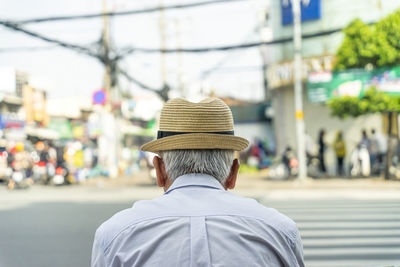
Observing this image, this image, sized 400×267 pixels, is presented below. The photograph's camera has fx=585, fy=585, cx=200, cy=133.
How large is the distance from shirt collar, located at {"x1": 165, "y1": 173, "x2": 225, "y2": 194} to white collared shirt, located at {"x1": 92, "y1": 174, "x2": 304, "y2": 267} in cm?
4

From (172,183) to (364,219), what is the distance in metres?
7.61

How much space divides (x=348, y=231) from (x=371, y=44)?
897cm

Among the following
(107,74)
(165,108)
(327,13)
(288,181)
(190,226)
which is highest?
(327,13)

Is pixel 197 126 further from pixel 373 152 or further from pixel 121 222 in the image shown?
pixel 373 152

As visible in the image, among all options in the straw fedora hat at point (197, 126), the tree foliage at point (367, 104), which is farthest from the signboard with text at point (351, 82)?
the straw fedora hat at point (197, 126)

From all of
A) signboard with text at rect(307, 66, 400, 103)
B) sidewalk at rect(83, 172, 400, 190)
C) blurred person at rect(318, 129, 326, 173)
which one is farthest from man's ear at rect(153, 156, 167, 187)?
blurred person at rect(318, 129, 326, 173)

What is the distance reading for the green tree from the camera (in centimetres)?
1530

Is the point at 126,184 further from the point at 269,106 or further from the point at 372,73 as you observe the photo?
the point at 269,106

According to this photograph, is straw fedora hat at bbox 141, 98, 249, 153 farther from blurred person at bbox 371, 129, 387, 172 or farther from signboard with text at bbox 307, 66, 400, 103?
blurred person at bbox 371, 129, 387, 172

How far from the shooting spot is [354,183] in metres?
16.1

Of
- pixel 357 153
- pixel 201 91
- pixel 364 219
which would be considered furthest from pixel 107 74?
pixel 364 219

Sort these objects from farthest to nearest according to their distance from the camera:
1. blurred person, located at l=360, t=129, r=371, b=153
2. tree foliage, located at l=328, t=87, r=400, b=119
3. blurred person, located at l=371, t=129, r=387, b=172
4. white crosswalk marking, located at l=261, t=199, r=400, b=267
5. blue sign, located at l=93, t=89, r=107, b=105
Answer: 1. blue sign, located at l=93, t=89, r=107, b=105
2. blurred person, located at l=360, t=129, r=371, b=153
3. blurred person, located at l=371, t=129, r=387, b=172
4. tree foliage, located at l=328, t=87, r=400, b=119
5. white crosswalk marking, located at l=261, t=199, r=400, b=267

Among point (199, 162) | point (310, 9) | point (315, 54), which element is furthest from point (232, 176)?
point (315, 54)

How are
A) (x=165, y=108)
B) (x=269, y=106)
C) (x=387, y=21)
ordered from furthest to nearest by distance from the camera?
(x=269, y=106) < (x=387, y=21) < (x=165, y=108)
